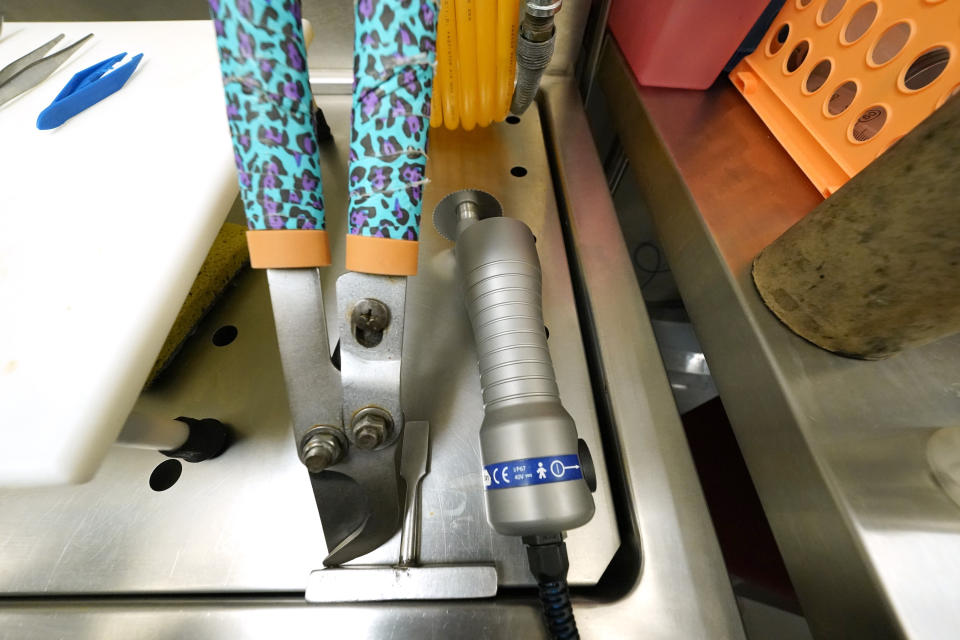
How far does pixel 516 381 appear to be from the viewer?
0.29 meters

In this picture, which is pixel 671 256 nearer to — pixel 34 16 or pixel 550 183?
pixel 550 183

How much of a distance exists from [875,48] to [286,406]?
66cm

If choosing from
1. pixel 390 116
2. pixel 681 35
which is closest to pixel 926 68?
pixel 681 35

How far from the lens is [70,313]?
277 mm

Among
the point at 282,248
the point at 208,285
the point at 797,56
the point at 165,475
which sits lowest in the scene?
the point at 165,475

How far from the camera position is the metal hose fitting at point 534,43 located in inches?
16.3

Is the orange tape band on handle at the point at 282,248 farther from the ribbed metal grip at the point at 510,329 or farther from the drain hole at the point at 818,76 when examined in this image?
the drain hole at the point at 818,76

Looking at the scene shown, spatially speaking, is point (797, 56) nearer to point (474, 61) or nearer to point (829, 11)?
point (829, 11)

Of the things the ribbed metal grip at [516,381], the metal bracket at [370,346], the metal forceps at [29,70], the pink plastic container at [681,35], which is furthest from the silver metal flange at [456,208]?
the metal forceps at [29,70]

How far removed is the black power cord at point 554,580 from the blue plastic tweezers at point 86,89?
61 cm

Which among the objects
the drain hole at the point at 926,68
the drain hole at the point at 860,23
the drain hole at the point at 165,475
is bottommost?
the drain hole at the point at 165,475

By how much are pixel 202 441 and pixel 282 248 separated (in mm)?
219

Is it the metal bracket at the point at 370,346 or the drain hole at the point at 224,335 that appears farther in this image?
the drain hole at the point at 224,335

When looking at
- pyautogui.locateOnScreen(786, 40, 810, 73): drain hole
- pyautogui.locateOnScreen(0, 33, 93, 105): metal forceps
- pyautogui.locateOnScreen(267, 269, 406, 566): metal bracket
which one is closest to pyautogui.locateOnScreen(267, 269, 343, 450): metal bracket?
pyautogui.locateOnScreen(267, 269, 406, 566): metal bracket
